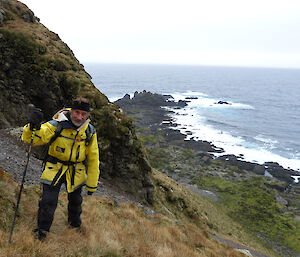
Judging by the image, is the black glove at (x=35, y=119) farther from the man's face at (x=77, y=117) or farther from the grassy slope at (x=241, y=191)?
the grassy slope at (x=241, y=191)

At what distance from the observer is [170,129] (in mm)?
58750

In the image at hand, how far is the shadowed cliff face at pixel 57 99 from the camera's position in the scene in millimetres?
16219

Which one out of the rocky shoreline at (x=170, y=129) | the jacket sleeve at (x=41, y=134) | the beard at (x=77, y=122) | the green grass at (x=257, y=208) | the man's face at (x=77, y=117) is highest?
the man's face at (x=77, y=117)

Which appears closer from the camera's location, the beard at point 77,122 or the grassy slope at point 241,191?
the beard at point 77,122

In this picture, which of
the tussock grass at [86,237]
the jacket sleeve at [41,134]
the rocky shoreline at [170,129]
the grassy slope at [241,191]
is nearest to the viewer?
the jacket sleeve at [41,134]

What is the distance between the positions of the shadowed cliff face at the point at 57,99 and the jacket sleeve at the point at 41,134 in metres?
11.6

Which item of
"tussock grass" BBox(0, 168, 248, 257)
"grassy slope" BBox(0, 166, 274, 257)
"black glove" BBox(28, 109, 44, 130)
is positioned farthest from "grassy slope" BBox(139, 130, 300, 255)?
"black glove" BBox(28, 109, 44, 130)

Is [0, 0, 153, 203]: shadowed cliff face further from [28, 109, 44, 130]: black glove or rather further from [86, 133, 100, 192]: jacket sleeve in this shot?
[28, 109, 44, 130]: black glove

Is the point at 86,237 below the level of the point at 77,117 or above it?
below

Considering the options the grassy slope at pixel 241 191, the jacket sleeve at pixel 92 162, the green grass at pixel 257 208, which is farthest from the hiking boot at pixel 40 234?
the green grass at pixel 257 208

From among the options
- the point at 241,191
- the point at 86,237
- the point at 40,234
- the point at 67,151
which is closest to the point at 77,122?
the point at 67,151

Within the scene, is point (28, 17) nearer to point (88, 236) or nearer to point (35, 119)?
point (35, 119)

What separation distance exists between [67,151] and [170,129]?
5460cm

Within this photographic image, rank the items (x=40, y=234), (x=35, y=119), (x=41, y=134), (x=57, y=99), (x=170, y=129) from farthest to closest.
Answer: (x=170, y=129)
(x=57, y=99)
(x=40, y=234)
(x=41, y=134)
(x=35, y=119)
